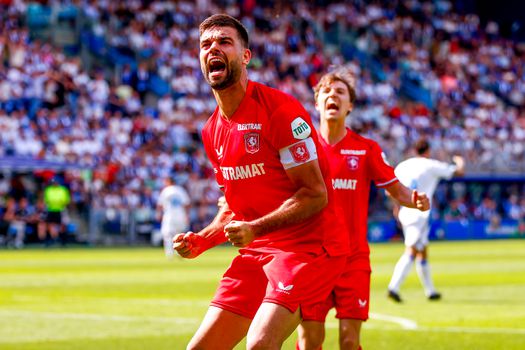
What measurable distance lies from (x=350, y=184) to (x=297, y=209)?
2.63 metres

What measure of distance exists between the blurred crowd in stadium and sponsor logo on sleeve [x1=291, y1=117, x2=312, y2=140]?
30075mm

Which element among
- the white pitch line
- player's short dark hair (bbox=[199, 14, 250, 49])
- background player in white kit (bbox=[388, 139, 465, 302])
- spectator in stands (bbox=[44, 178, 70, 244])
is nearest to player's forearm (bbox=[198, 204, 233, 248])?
player's short dark hair (bbox=[199, 14, 250, 49])

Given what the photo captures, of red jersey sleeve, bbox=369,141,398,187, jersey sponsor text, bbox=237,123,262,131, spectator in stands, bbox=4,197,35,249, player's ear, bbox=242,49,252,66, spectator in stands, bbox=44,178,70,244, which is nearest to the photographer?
jersey sponsor text, bbox=237,123,262,131

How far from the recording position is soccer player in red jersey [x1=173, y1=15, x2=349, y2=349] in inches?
260

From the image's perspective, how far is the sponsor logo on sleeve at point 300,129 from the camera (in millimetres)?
6617

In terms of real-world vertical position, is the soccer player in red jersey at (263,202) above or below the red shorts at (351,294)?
above

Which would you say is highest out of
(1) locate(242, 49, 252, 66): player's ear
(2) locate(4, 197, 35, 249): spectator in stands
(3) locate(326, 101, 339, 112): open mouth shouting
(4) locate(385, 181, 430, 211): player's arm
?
(1) locate(242, 49, 252, 66): player's ear

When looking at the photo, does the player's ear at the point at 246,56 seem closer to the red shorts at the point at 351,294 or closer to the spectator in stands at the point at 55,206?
the red shorts at the point at 351,294

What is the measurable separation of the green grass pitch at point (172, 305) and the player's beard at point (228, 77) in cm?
552

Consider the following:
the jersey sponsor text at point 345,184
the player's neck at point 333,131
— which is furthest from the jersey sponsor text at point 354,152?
the jersey sponsor text at point 345,184

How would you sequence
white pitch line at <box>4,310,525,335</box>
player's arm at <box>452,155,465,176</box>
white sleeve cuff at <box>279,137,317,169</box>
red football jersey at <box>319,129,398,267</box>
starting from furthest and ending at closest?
player's arm at <box>452,155,465,176</box>, white pitch line at <box>4,310,525,335</box>, red football jersey at <box>319,129,398,267</box>, white sleeve cuff at <box>279,137,317,169</box>

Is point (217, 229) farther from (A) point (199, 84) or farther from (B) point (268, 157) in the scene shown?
(A) point (199, 84)

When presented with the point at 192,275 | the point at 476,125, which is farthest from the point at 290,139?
the point at 476,125

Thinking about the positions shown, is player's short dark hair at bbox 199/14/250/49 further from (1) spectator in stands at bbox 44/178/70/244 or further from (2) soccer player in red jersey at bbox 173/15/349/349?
(1) spectator in stands at bbox 44/178/70/244
